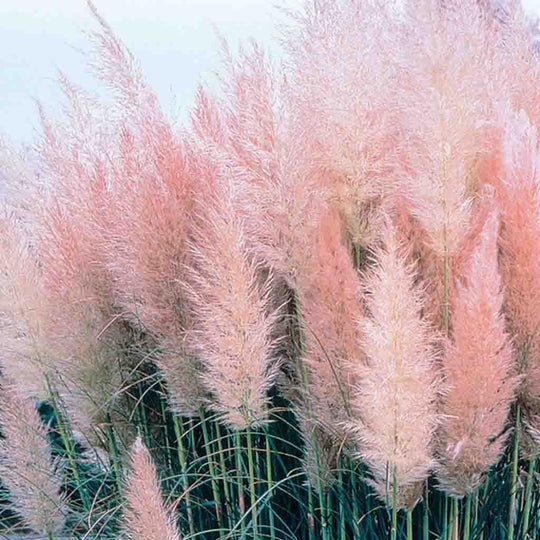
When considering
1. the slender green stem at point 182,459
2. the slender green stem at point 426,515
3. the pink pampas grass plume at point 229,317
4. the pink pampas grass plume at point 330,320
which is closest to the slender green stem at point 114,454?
the slender green stem at point 182,459

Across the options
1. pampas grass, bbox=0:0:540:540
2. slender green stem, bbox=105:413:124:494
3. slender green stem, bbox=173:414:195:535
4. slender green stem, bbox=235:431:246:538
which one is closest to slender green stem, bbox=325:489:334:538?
pampas grass, bbox=0:0:540:540

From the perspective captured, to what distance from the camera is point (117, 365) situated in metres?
1.48

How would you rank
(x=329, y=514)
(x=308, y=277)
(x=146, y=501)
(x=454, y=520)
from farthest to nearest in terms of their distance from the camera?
(x=329, y=514) → (x=454, y=520) → (x=308, y=277) → (x=146, y=501)

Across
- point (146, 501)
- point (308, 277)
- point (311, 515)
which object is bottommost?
point (311, 515)

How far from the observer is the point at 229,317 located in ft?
3.99

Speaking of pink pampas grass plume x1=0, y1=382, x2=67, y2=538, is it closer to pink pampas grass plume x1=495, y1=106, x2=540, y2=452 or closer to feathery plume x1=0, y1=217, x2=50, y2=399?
feathery plume x1=0, y1=217, x2=50, y2=399

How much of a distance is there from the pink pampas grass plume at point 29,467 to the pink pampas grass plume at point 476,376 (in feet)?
2.26

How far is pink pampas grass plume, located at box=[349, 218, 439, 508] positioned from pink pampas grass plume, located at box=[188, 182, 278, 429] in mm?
161

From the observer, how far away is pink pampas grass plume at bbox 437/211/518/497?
3.74ft

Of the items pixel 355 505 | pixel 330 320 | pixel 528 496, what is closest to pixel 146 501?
pixel 330 320

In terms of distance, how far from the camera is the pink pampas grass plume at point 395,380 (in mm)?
1107

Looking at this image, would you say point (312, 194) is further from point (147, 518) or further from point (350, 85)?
point (147, 518)

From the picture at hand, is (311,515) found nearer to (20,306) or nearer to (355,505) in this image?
(355,505)

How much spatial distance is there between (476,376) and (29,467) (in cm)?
79
